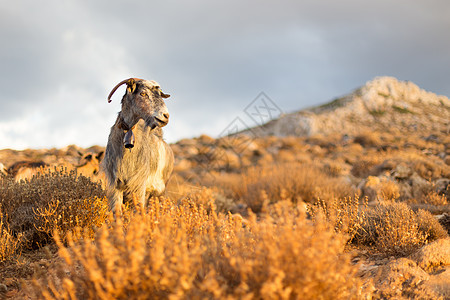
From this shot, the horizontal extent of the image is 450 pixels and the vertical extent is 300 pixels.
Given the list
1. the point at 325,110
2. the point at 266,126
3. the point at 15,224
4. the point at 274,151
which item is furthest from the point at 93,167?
the point at 325,110

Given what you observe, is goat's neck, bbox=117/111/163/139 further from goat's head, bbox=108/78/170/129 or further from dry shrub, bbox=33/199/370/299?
dry shrub, bbox=33/199/370/299

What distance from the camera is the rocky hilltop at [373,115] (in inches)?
1678

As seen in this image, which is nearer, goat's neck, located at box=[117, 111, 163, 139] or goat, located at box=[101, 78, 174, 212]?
goat, located at box=[101, 78, 174, 212]

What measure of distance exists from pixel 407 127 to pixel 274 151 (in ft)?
90.6

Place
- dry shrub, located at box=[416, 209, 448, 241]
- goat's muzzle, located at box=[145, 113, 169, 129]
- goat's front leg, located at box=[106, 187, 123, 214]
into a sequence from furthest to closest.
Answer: dry shrub, located at box=[416, 209, 448, 241] → goat's front leg, located at box=[106, 187, 123, 214] → goat's muzzle, located at box=[145, 113, 169, 129]

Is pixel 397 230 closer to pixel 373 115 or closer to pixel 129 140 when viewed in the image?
pixel 129 140

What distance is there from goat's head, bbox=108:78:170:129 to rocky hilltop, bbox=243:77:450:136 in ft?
111

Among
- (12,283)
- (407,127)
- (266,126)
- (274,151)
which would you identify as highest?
(266,126)

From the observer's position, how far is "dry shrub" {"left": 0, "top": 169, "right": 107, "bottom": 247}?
401 cm

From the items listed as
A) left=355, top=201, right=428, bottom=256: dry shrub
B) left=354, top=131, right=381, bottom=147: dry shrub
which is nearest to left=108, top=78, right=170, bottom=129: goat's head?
left=355, top=201, right=428, bottom=256: dry shrub

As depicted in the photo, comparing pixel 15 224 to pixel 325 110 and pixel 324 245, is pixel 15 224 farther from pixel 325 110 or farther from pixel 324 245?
pixel 325 110

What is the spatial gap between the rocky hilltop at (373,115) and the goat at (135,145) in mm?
33492

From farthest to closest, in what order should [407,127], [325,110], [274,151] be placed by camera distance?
[325,110]
[407,127]
[274,151]

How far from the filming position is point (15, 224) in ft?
13.9
